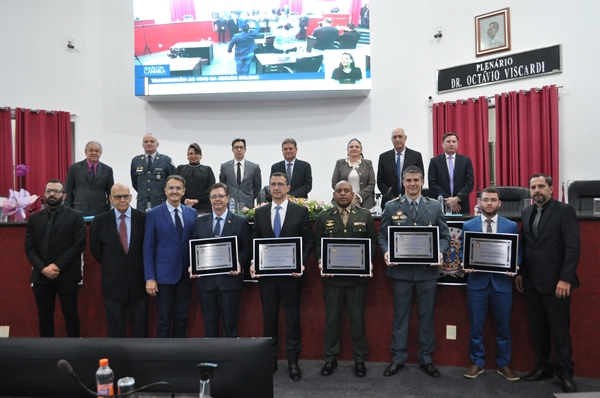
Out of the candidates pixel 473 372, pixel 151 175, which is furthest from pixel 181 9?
pixel 473 372

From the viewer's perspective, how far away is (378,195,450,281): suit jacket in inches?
144

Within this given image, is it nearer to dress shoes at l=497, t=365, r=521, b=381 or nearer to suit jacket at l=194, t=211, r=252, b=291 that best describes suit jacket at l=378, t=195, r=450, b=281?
dress shoes at l=497, t=365, r=521, b=381

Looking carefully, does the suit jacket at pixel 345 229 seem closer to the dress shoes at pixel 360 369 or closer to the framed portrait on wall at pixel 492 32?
the dress shoes at pixel 360 369

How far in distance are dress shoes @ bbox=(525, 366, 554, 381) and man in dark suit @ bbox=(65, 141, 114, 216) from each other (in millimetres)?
4689

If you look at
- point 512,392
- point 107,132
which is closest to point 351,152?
point 512,392

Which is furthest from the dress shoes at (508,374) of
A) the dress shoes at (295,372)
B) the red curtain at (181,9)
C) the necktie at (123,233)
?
the red curtain at (181,9)

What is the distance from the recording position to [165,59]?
23.9 feet

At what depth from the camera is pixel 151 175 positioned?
5152 mm

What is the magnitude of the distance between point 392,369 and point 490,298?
1.02 m

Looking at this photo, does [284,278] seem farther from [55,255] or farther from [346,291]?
[55,255]

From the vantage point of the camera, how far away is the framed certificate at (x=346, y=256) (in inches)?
141

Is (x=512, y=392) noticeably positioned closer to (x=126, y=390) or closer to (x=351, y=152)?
(x=351, y=152)

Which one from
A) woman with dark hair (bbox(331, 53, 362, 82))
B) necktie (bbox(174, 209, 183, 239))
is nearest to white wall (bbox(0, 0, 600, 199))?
woman with dark hair (bbox(331, 53, 362, 82))

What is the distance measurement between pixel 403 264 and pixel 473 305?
666 millimetres
